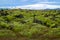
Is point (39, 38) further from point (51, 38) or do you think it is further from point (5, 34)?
point (5, 34)

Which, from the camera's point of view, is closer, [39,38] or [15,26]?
[39,38]

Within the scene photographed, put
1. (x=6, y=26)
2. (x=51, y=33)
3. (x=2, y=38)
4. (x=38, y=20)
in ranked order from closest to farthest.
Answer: (x=2, y=38) < (x=51, y=33) < (x=6, y=26) < (x=38, y=20)

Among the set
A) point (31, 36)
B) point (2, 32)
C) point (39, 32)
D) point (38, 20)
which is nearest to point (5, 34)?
point (2, 32)

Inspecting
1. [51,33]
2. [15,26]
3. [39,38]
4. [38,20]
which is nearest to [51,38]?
[39,38]

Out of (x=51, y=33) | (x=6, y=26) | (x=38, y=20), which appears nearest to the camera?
(x=51, y=33)

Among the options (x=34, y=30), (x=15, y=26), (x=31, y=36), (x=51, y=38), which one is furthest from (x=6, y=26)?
(x=51, y=38)

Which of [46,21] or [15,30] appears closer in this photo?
[15,30]

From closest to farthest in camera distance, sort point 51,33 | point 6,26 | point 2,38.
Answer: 1. point 2,38
2. point 51,33
3. point 6,26

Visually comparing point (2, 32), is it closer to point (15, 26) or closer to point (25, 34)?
point (25, 34)
